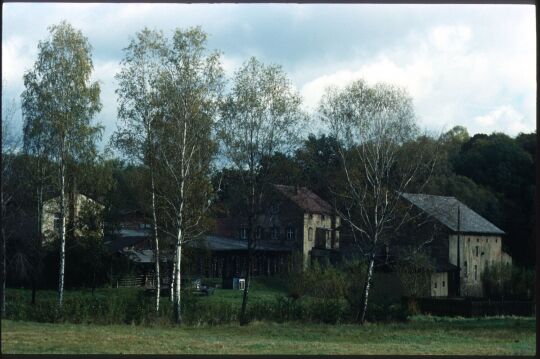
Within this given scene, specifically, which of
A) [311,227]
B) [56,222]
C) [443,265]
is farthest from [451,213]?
[56,222]

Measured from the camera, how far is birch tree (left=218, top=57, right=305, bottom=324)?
55.2ft

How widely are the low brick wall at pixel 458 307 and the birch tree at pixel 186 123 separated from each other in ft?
20.1

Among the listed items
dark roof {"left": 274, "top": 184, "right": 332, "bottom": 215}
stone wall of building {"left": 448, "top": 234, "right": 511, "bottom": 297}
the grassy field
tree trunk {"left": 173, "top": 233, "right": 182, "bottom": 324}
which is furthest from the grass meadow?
stone wall of building {"left": 448, "top": 234, "right": 511, "bottom": 297}

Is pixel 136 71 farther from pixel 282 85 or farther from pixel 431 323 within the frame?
pixel 431 323

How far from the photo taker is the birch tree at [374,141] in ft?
57.6

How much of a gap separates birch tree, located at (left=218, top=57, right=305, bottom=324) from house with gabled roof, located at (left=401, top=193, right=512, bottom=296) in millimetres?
5570

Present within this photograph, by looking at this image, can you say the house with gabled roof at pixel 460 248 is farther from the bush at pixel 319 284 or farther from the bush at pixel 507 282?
the bush at pixel 319 284

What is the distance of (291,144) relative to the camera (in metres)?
17.5

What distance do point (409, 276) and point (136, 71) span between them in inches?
344

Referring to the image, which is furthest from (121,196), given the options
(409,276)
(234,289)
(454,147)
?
(454,147)

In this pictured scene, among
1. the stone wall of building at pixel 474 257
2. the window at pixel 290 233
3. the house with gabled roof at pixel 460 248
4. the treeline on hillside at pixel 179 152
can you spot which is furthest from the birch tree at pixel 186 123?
the stone wall of building at pixel 474 257

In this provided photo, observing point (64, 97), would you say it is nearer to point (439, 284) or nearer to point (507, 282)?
point (439, 284)

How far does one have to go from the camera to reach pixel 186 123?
51.8 ft

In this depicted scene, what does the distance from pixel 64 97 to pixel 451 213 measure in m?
12.6
